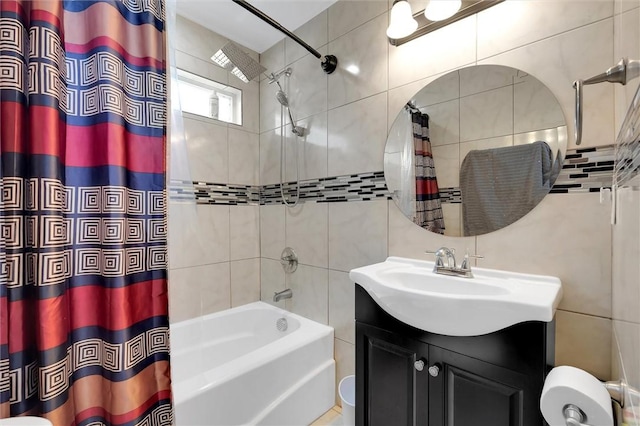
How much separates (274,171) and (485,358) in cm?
176

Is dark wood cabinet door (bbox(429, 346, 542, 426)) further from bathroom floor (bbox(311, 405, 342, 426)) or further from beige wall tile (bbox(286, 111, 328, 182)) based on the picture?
beige wall tile (bbox(286, 111, 328, 182))

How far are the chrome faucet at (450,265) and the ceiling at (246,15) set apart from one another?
1.65 m

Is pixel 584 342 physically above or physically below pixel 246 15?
below

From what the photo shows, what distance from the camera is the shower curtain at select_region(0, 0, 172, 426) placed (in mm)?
644

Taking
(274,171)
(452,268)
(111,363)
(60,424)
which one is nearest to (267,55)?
(274,171)

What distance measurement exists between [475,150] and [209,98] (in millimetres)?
1822

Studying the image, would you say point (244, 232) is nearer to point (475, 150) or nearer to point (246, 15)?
point (246, 15)

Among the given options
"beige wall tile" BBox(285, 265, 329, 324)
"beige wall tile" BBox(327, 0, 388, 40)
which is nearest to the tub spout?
"beige wall tile" BBox(285, 265, 329, 324)

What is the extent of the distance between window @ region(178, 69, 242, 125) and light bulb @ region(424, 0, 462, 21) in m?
1.47

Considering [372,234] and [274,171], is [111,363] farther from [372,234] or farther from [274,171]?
[274,171]

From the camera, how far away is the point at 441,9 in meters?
1.24

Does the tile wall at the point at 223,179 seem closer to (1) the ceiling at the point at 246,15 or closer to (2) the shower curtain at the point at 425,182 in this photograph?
(1) the ceiling at the point at 246,15

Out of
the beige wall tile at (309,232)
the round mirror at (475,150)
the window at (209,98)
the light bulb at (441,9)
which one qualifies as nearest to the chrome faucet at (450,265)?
the round mirror at (475,150)

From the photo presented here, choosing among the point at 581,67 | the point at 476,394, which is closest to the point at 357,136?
the point at 581,67
